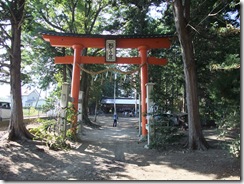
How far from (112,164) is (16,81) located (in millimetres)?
5373

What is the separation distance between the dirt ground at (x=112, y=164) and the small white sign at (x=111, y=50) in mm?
5327

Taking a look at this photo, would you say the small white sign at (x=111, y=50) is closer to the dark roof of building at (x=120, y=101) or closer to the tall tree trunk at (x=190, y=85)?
the tall tree trunk at (x=190, y=85)

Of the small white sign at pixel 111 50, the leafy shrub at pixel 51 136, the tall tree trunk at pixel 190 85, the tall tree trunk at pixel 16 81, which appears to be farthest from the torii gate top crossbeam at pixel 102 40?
the leafy shrub at pixel 51 136

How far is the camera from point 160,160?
760 cm

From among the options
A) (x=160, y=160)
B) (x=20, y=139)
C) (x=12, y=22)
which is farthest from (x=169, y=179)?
(x=12, y=22)

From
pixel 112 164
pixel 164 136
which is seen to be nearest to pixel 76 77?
pixel 164 136

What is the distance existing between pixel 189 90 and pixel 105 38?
5662 millimetres

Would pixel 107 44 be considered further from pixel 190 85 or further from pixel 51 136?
pixel 51 136

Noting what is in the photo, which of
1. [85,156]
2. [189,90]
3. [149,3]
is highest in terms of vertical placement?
[149,3]

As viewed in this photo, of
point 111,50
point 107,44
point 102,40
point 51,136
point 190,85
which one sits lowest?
point 51,136

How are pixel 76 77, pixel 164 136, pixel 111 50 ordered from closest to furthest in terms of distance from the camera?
pixel 164 136 → pixel 76 77 → pixel 111 50

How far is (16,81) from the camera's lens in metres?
9.95

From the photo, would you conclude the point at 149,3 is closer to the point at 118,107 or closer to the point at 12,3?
the point at 12,3

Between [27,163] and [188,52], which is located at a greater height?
[188,52]
